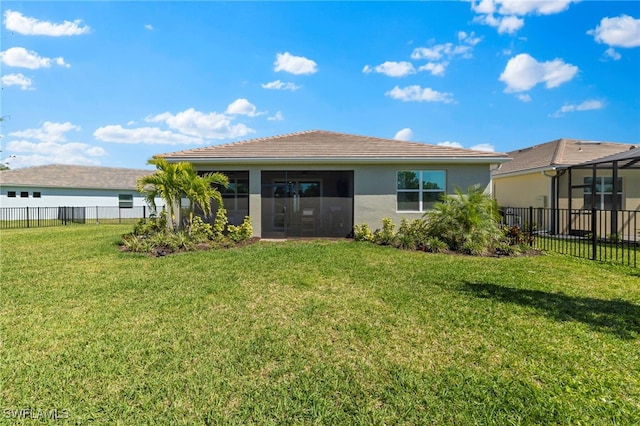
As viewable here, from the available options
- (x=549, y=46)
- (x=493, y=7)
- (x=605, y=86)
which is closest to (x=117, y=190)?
(x=493, y=7)

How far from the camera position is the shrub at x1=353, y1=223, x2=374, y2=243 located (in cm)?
1110

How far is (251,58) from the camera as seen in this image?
13.3 meters

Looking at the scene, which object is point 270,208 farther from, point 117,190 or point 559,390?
point 117,190

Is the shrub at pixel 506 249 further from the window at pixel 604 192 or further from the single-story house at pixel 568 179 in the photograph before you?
the window at pixel 604 192

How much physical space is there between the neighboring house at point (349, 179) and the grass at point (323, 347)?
5.10m

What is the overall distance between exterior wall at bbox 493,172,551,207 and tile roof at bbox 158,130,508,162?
498cm

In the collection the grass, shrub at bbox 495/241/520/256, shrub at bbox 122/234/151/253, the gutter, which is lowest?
the grass

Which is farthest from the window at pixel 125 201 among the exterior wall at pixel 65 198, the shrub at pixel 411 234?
the shrub at pixel 411 234

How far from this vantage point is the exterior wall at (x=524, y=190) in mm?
14508

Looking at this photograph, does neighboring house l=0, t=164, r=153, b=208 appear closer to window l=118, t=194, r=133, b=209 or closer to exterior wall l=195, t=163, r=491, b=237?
window l=118, t=194, r=133, b=209

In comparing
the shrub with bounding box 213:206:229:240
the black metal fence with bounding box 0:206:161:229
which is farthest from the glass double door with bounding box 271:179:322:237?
the black metal fence with bounding box 0:206:161:229

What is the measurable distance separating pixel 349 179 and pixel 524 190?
32.1 ft

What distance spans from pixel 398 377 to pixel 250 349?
157 centimetres

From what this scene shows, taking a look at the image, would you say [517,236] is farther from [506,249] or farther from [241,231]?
[241,231]
